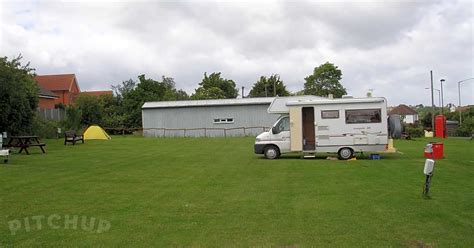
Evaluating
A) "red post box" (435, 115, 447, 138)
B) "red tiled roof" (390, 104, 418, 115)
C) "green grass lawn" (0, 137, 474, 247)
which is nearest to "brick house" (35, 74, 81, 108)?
"red post box" (435, 115, 447, 138)

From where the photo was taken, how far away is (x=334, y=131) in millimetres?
20922

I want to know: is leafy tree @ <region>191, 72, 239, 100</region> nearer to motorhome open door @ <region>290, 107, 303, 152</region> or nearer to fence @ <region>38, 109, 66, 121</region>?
fence @ <region>38, 109, 66, 121</region>

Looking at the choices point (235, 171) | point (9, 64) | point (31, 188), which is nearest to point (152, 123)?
point (9, 64)

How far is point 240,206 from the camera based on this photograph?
9.49 m

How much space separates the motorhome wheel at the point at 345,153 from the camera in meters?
20.7

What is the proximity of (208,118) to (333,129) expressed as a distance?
25693 millimetres

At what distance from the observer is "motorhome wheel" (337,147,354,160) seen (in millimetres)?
20703

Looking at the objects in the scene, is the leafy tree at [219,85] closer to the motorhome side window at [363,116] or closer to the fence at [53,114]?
the fence at [53,114]

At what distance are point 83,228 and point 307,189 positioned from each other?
5.64 m

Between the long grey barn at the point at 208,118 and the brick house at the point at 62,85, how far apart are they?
101ft

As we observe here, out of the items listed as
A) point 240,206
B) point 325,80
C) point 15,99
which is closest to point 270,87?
point 325,80

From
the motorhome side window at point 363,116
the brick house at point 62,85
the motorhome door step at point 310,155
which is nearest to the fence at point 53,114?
the motorhome door step at point 310,155

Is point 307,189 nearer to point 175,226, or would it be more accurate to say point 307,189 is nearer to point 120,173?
point 175,226

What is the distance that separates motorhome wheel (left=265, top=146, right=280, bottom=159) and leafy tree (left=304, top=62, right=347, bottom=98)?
51.6 metres
